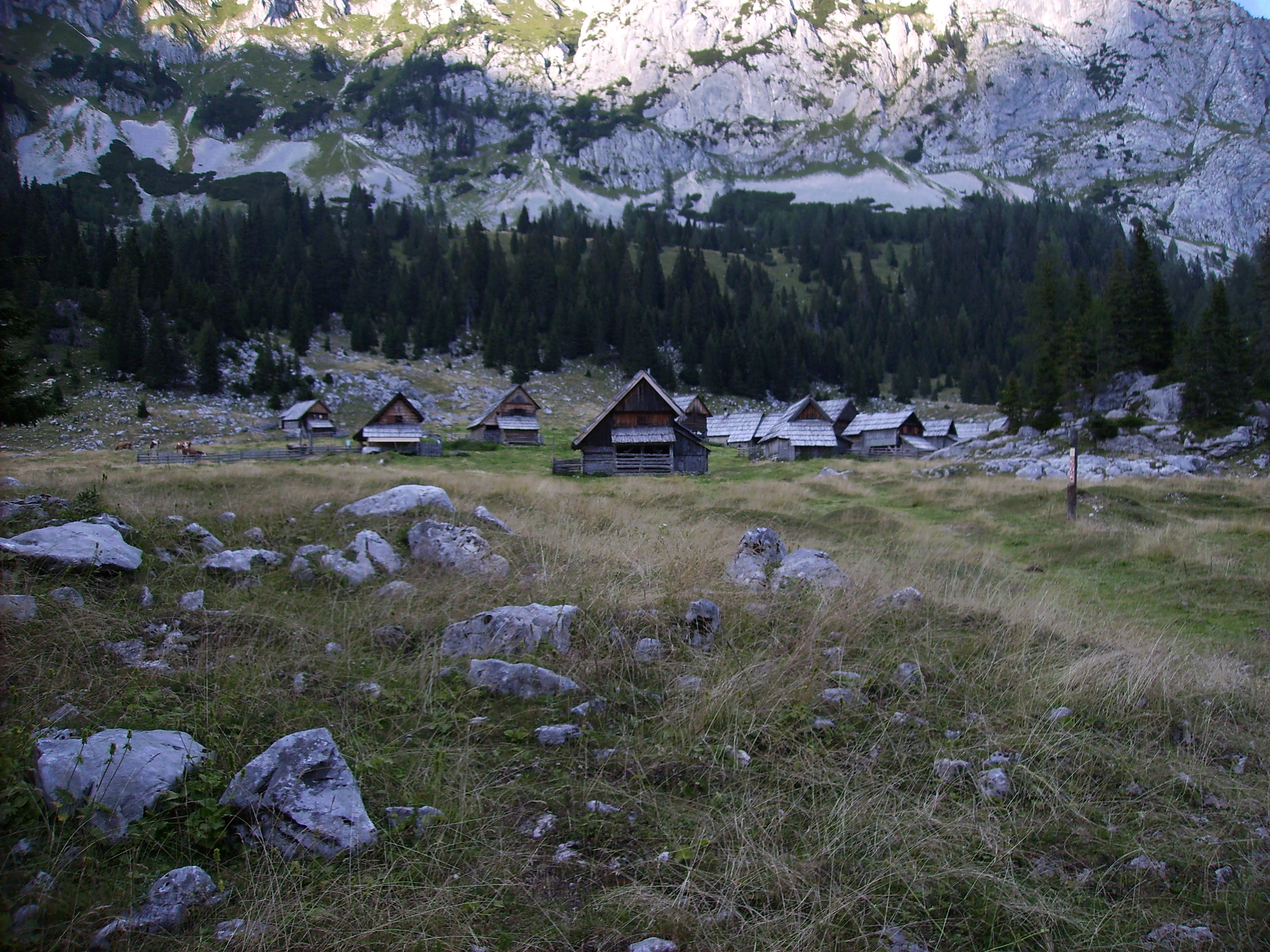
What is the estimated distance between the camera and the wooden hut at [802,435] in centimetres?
6062

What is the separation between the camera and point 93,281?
86688mm

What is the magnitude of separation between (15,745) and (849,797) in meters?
5.20

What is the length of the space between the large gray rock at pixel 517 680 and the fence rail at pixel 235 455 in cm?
4071

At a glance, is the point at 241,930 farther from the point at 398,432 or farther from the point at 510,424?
the point at 510,424

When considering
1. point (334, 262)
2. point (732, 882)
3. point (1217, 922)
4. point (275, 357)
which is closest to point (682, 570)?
point (732, 882)

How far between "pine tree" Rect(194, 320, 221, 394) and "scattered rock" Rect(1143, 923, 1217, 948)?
8750 centimetres

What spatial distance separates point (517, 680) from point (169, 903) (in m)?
2.86

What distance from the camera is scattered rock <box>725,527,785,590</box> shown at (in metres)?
8.71

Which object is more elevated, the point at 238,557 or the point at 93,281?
the point at 93,281

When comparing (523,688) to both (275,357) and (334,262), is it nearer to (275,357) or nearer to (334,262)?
(275,357)

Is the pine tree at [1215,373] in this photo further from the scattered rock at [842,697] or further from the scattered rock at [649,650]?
the scattered rock at [649,650]

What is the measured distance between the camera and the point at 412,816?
399 centimetres

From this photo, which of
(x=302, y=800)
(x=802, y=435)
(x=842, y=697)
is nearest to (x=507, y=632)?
(x=302, y=800)

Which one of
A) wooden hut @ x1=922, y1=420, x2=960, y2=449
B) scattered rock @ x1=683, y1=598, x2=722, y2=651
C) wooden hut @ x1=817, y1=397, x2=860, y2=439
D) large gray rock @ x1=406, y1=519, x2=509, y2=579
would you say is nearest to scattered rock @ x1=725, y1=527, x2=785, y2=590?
scattered rock @ x1=683, y1=598, x2=722, y2=651
